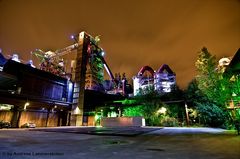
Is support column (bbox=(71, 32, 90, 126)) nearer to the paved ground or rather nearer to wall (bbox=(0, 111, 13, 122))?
wall (bbox=(0, 111, 13, 122))

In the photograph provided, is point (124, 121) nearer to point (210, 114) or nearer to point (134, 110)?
point (134, 110)

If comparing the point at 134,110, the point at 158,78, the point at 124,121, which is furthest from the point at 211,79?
the point at 158,78

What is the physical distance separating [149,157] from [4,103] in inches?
964

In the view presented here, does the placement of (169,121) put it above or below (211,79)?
below

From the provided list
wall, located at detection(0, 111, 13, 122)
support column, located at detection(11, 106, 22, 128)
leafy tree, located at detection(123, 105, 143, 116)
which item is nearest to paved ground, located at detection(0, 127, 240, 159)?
support column, located at detection(11, 106, 22, 128)

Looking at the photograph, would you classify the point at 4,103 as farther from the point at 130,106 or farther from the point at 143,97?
the point at 143,97

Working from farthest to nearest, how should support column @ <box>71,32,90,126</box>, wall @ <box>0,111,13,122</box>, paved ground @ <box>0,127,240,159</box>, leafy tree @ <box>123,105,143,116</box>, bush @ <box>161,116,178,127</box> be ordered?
support column @ <box>71,32,90,126</box> → leafy tree @ <box>123,105,143,116</box> → bush @ <box>161,116,178,127</box> → wall @ <box>0,111,13,122</box> → paved ground @ <box>0,127,240,159</box>

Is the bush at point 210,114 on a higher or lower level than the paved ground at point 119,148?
higher

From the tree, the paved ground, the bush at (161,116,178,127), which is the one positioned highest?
the tree

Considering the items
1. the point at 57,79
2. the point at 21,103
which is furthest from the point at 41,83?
the point at 21,103

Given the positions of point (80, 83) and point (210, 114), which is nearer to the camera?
point (210, 114)

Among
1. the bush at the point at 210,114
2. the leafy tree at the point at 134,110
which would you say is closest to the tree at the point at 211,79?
the bush at the point at 210,114

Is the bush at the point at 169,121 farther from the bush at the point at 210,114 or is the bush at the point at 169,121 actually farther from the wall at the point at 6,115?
the wall at the point at 6,115

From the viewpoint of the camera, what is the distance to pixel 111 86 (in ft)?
212
